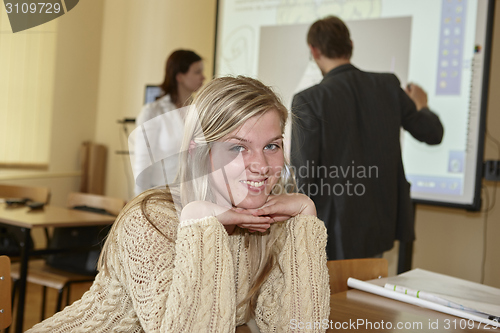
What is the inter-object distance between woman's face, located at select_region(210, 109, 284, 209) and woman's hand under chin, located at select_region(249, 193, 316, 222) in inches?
1.1

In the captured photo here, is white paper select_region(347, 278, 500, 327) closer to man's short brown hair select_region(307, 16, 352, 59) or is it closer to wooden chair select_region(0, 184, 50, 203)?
man's short brown hair select_region(307, 16, 352, 59)

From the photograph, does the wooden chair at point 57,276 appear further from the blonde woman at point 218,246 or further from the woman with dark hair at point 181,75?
the blonde woman at point 218,246

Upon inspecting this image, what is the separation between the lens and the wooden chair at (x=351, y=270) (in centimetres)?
142

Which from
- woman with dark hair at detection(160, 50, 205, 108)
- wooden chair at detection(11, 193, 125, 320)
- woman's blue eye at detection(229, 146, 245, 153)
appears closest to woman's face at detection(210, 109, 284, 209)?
woman's blue eye at detection(229, 146, 245, 153)

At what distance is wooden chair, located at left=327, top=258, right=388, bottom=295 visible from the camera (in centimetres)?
142

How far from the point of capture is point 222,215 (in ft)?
3.50

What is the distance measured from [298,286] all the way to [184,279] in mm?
297

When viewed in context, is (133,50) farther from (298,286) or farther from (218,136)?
(298,286)

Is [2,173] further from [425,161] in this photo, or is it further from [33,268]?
[425,161]

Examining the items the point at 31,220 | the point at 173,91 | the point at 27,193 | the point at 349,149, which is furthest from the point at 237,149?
the point at 27,193

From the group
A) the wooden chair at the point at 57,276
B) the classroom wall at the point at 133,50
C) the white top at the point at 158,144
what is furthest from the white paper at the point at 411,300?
the classroom wall at the point at 133,50

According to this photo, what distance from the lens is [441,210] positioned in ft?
9.79

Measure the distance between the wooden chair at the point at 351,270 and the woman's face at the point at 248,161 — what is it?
389 mm

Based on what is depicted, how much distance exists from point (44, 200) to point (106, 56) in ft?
7.03
